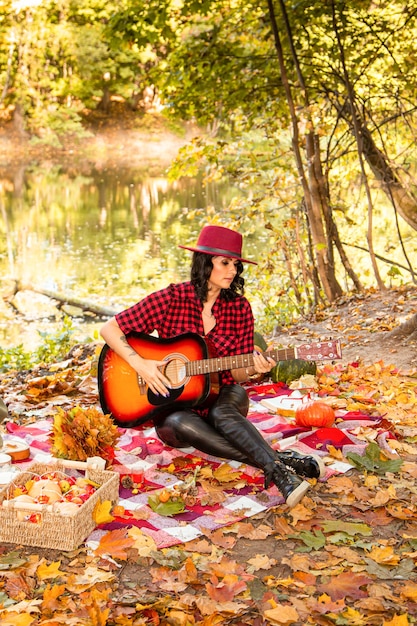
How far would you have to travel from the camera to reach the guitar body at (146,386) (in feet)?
13.5

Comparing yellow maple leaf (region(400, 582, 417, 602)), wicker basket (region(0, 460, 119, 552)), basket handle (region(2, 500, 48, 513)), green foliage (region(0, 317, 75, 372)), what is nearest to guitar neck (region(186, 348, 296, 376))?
wicker basket (region(0, 460, 119, 552))

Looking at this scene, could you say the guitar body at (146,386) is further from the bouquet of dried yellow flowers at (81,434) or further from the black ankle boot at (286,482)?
the black ankle boot at (286,482)

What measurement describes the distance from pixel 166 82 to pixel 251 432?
5662 millimetres

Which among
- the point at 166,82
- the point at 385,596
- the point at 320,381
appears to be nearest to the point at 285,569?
the point at 385,596

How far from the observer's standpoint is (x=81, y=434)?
3721 mm

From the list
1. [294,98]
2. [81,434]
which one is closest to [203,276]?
[81,434]

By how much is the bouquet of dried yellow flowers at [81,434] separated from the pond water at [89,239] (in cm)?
489

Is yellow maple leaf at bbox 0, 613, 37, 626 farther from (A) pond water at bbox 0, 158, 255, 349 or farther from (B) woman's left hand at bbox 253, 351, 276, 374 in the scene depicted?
(A) pond water at bbox 0, 158, 255, 349

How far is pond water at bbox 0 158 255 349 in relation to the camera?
11.5m

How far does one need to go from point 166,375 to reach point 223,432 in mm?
528

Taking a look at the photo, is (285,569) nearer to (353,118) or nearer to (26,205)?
(353,118)

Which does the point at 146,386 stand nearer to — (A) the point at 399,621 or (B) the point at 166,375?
(B) the point at 166,375

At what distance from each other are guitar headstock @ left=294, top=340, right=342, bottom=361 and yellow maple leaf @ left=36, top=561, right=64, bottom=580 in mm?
1625

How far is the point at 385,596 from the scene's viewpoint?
2.72 metres
